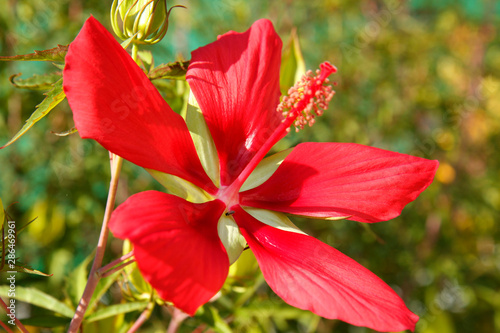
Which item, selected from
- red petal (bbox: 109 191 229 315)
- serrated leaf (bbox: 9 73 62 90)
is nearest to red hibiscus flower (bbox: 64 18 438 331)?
red petal (bbox: 109 191 229 315)

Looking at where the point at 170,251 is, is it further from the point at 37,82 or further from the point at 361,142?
the point at 361,142

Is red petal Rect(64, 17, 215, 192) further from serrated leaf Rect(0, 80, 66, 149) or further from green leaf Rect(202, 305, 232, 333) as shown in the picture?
green leaf Rect(202, 305, 232, 333)

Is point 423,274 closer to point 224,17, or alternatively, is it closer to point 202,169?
point 224,17

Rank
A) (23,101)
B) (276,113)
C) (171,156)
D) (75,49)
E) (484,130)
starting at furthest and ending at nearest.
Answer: (484,130) → (23,101) → (276,113) → (171,156) → (75,49)

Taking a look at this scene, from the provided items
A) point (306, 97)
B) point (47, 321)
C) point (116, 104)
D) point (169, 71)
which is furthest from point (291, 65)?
point (47, 321)

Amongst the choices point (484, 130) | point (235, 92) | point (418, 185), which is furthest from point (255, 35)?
point (484, 130)

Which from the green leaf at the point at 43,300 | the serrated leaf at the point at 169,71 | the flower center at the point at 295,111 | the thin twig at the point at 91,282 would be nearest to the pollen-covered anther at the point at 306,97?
the flower center at the point at 295,111

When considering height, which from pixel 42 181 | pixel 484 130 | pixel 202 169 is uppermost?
pixel 202 169
